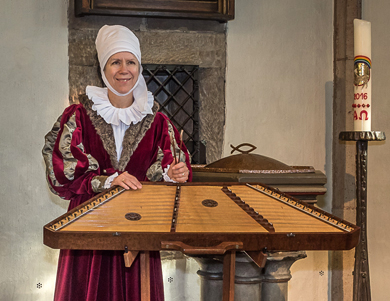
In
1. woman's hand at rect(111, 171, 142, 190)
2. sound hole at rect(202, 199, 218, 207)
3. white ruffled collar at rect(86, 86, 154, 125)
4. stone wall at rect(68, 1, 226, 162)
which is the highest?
stone wall at rect(68, 1, 226, 162)

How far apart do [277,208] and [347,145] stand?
2300 mm

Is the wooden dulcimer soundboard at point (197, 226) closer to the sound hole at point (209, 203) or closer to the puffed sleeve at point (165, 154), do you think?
the sound hole at point (209, 203)

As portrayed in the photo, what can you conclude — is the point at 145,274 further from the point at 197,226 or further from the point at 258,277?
the point at 258,277

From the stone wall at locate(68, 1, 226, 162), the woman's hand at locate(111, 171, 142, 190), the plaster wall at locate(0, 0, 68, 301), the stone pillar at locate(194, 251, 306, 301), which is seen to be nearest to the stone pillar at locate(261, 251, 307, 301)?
the stone pillar at locate(194, 251, 306, 301)

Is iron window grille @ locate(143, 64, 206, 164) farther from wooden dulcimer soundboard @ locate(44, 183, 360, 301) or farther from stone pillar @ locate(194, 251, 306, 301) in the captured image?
wooden dulcimer soundboard @ locate(44, 183, 360, 301)

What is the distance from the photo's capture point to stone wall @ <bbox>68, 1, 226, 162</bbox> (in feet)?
11.6

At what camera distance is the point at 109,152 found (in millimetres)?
2311

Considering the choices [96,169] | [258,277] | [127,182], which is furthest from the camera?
[258,277]

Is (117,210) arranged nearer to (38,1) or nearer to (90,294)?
(90,294)

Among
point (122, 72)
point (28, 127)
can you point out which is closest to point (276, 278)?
point (122, 72)

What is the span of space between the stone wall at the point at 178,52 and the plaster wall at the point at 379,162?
1.16 meters

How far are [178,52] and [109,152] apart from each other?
5.34ft

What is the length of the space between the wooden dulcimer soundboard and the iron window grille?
1933mm

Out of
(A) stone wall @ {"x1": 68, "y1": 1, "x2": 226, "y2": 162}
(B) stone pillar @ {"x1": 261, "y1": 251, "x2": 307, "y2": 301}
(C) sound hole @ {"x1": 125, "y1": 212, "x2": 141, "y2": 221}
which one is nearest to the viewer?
(C) sound hole @ {"x1": 125, "y1": 212, "x2": 141, "y2": 221}
